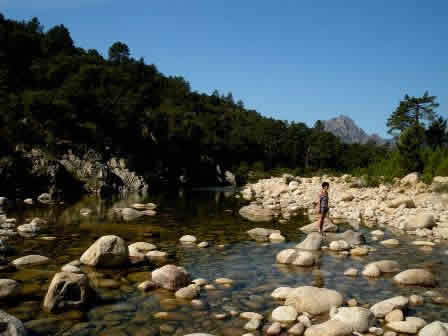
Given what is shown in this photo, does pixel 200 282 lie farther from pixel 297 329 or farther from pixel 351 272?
pixel 351 272

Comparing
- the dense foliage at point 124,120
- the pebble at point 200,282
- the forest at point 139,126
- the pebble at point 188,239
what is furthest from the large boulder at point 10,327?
the dense foliage at point 124,120

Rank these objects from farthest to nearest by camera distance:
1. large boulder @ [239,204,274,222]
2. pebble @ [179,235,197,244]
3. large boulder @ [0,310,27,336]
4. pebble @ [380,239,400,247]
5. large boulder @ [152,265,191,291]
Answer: large boulder @ [239,204,274,222]
pebble @ [179,235,197,244]
pebble @ [380,239,400,247]
large boulder @ [152,265,191,291]
large boulder @ [0,310,27,336]

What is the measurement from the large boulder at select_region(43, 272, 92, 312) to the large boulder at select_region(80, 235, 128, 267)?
2294 millimetres

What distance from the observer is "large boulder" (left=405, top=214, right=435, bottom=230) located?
1512 centimetres

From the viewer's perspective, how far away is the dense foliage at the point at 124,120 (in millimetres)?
40688

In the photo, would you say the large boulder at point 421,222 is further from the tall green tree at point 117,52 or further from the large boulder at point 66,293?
the tall green tree at point 117,52

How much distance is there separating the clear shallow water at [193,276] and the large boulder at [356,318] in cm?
126

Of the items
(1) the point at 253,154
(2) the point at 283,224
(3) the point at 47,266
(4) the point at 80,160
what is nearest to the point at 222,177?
(1) the point at 253,154

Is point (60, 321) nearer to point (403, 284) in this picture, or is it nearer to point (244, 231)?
point (403, 284)

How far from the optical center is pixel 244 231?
15516 millimetres

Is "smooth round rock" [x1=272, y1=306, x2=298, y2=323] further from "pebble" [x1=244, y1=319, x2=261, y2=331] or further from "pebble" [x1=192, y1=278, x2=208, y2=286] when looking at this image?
"pebble" [x1=192, y1=278, x2=208, y2=286]

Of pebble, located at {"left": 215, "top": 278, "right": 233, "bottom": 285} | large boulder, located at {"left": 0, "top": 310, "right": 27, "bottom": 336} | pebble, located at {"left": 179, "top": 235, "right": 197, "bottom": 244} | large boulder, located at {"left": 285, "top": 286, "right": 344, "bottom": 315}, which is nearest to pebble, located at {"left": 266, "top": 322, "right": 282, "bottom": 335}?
large boulder, located at {"left": 285, "top": 286, "right": 344, "bottom": 315}

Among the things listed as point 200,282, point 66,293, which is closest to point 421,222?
point 200,282

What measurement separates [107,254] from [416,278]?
7.39 meters
